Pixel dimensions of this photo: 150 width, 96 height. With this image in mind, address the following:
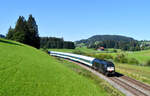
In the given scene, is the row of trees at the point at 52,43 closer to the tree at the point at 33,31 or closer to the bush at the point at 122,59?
the tree at the point at 33,31

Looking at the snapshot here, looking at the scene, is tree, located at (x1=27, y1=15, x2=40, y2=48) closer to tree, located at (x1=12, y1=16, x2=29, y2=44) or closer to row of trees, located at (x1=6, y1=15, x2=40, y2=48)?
row of trees, located at (x1=6, y1=15, x2=40, y2=48)

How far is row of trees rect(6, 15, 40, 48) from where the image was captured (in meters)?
68.3

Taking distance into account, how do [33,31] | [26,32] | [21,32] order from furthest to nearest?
[33,31]
[26,32]
[21,32]

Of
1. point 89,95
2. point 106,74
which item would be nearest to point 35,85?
point 89,95

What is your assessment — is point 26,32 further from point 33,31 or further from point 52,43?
point 52,43

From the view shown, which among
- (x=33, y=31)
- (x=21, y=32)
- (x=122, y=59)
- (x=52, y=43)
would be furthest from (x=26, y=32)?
(x=52, y=43)

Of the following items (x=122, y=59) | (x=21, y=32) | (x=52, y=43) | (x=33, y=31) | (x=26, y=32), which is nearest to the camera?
(x=21, y=32)

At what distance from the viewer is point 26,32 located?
69250 mm

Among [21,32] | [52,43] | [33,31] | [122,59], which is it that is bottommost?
[122,59]

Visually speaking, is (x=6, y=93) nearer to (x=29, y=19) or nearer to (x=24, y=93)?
(x=24, y=93)

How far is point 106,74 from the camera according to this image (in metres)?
30.9

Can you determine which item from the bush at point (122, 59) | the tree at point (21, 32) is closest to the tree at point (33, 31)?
the tree at point (21, 32)

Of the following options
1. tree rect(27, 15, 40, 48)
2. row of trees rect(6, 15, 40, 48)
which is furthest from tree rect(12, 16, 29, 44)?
tree rect(27, 15, 40, 48)

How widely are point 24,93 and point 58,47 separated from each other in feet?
520
